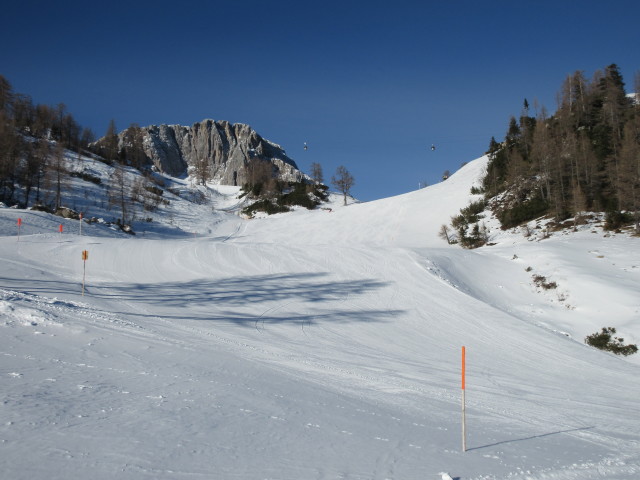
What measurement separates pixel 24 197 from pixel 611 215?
199 feet

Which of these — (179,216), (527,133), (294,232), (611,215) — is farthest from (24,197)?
(527,133)

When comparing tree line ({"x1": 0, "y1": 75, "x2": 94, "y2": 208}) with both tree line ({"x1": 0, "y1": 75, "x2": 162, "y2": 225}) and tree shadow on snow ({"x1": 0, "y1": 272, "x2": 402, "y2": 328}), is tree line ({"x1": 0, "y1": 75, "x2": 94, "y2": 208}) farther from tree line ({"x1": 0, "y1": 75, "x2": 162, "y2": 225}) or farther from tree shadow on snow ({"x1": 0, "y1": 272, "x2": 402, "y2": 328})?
tree shadow on snow ({"x1": 0, "y1": 272, "x2": 402, "y2": 328})

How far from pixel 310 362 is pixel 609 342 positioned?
14.5 metres

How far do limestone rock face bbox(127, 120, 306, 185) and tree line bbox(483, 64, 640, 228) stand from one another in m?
101

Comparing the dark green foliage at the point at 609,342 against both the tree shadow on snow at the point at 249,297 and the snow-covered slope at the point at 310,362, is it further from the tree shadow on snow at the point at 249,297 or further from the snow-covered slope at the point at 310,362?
the tree shadow on snow at the point at 249,297

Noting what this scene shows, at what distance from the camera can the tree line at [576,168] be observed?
33753 millimetres

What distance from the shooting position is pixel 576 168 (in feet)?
141

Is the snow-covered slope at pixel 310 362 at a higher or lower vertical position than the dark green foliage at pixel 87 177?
lower

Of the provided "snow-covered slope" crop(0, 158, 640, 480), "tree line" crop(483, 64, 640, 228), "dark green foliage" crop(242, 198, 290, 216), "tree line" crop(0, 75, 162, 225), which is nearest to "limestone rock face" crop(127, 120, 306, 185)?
"tree line" crop(0, 75, 162, 225)

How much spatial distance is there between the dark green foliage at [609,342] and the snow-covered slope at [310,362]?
46 cm

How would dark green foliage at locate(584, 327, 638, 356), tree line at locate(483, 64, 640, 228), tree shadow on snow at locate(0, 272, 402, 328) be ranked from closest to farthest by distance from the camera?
tree shadow on snow at locate(0, 272, 402, 328) < dark green foliage at locate(584, 327, 638, 356) < tree line at locate(483, 64, 640, 228)

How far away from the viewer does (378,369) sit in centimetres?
1063

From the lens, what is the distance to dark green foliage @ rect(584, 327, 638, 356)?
16.0 m


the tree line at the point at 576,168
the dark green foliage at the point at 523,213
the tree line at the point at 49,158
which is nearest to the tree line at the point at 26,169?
the tree line at the point at 49,158
